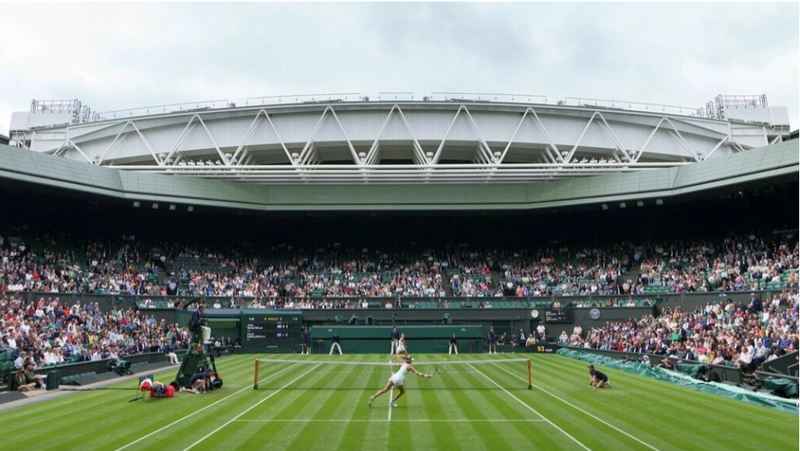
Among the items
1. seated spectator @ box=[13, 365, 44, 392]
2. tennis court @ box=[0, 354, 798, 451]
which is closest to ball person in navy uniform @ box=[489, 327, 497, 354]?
tennis court @ box=[0, 354, 798, 451]

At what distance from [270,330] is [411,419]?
28.7 metres

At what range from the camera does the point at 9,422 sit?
15.8 metres

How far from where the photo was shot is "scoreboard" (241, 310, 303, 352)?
140ft

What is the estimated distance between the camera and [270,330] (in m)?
43.1

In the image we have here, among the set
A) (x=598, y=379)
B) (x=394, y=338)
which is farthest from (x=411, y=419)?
(x=394, y=338)

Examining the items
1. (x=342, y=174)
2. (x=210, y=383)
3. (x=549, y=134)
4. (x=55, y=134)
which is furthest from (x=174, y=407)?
(x=55, y=134)

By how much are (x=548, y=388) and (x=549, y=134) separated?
33.3 m

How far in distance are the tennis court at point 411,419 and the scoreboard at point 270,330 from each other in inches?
743

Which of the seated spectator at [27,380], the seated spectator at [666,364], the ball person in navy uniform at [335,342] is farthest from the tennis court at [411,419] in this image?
the ball person in navy uniform at [335,342]

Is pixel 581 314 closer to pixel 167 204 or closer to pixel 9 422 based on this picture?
pixel 167 204

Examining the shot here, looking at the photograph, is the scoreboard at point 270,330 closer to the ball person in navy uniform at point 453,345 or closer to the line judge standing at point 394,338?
the line judge standing at point 394,338

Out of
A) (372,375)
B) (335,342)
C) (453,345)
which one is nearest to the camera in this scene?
(372,375)

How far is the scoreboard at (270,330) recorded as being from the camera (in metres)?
42.7

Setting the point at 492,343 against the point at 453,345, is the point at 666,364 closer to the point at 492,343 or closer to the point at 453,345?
the point at 492,343
